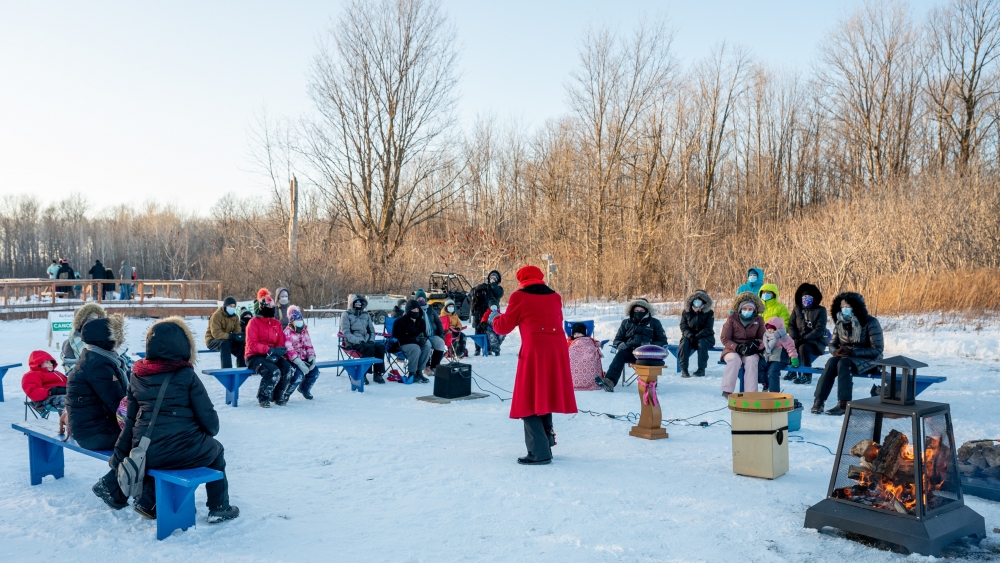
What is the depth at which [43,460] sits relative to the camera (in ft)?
16.4

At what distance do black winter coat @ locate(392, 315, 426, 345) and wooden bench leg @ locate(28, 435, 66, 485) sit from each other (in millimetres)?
5386

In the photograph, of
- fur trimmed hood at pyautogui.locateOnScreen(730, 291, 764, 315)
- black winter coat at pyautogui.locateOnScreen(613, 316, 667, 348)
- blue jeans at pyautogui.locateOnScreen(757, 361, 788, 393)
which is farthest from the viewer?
black winter coat at pyautogui.locateOnScreen(613, 316, 667, 348)

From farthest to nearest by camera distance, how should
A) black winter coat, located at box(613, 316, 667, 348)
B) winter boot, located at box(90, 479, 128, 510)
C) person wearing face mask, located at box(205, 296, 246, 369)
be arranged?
person wearing face mask, located at box(205, 296, 246, 369), black winter coat, located at box(613, 316, 667, 348), winter boot, located at box(90, 479, 128, 510)

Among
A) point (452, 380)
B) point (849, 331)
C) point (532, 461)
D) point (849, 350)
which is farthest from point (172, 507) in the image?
point (849, 331)

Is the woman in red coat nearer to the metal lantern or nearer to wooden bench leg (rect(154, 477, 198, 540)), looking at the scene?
the metal lantern

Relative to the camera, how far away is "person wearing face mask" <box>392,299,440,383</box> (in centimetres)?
1010

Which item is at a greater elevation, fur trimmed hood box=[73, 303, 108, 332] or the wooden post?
fur trimmed hood box=[73, 303, 108, 332]

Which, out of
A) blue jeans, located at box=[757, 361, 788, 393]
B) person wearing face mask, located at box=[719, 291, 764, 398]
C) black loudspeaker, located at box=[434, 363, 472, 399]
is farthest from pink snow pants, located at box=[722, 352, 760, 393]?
black loudspeaker, located at box=[434, 363, 472, 399]

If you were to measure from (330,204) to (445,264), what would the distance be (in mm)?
4696

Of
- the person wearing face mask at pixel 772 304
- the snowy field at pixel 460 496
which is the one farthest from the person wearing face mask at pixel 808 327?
the snowy field at pixel 460 496

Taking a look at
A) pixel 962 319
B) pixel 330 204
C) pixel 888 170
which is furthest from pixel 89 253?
pixel 962 319

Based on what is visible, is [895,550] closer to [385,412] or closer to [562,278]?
[385,412]

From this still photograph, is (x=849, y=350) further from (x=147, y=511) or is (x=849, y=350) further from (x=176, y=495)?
(x=147, y=511)

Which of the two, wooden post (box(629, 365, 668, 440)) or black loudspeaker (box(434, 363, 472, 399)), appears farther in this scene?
black loudspeaker (box(434, 363, 472, 399))
